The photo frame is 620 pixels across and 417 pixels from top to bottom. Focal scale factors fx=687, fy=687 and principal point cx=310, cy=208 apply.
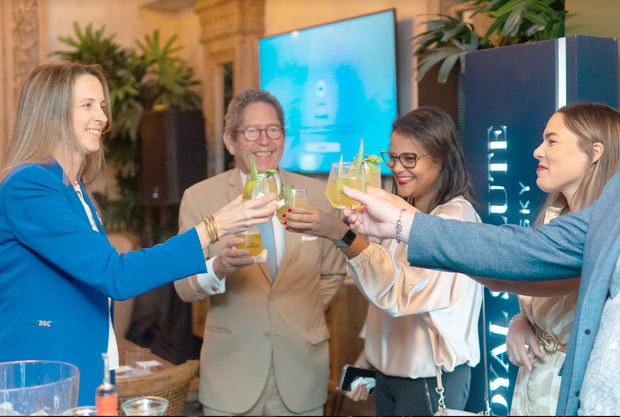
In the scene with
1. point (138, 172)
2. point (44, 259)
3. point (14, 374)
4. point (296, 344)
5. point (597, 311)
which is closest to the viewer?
point (597, 311)

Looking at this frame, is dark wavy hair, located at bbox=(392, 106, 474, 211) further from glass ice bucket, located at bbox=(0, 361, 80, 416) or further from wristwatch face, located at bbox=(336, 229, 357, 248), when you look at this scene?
glass ice bucket, located at bbox=(0, 361, 80, 416)

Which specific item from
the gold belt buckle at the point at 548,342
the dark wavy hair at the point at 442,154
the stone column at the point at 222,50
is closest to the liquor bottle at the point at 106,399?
the gold belt buckle at the point at 548,342

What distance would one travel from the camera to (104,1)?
22.9 ft

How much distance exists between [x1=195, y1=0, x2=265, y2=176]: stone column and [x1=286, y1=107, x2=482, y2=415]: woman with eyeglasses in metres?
3.80

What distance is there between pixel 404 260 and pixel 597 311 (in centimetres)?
93

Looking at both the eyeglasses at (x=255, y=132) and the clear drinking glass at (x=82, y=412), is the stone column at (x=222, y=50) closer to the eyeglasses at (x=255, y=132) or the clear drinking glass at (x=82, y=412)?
the eyeglasses at (x=255, y=132)

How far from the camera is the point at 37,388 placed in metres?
1.28

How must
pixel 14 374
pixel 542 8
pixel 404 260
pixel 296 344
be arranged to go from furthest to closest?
pixel 542 8 < pixel 296 344 < pixel 404 260 < pixel 14 374

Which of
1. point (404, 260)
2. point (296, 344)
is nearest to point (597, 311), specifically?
point (404, 260)

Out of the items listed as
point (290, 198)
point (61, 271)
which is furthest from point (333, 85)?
point (61, 271)

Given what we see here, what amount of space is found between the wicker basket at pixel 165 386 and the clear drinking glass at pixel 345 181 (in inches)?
57.4

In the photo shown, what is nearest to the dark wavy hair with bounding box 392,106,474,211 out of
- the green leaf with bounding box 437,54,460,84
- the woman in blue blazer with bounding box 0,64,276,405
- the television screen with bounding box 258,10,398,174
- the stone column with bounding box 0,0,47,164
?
the woman in blue blazer with bounding box 0,64,276,405

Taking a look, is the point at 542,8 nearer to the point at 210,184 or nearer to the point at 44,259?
the point at 210,184

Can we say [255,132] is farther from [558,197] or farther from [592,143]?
[592,143]
